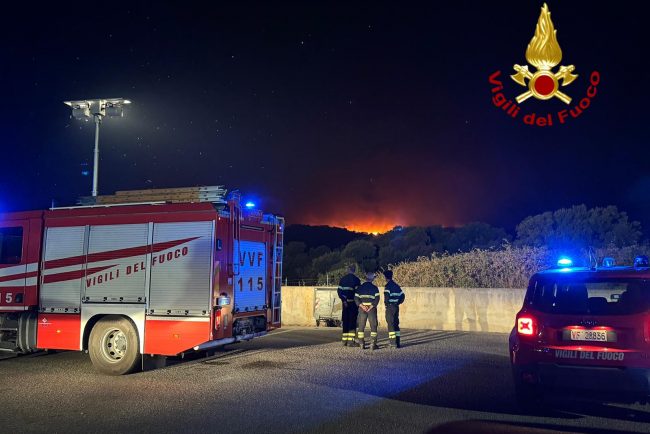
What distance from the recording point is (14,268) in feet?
33.5

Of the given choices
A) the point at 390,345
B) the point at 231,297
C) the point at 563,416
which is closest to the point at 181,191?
the point at 231,297

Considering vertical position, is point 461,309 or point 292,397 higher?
point 461,309

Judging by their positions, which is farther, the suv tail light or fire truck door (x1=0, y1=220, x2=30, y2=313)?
fire truck door (x1=0, y1=220, x2=30, y2=313)

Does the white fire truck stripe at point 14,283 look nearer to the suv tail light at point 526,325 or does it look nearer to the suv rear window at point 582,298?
the suv tail light at point 526,325

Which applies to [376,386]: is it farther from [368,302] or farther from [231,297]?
[368,302]

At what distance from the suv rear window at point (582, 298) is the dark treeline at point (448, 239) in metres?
11.8

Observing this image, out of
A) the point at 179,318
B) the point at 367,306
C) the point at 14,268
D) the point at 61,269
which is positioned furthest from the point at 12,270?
the point at 367,306

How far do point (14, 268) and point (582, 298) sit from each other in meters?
9.28

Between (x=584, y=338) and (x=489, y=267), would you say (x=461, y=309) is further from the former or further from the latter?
(x=584, y=338)

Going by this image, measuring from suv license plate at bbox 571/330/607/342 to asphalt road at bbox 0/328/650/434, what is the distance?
0.91 m

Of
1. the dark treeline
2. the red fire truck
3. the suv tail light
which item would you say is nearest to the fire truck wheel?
the red fire truck

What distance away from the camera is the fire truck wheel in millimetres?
9039

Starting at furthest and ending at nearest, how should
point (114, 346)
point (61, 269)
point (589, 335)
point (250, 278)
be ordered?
point (250, 278) → point (61, 269) → point (114, 346) → point (589, 335)

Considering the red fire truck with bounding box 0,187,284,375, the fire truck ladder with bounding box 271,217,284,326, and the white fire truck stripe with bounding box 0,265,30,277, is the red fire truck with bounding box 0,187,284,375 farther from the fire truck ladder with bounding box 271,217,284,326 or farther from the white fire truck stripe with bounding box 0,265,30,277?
the fire truck ladder with bounding box 271,217,284,326
